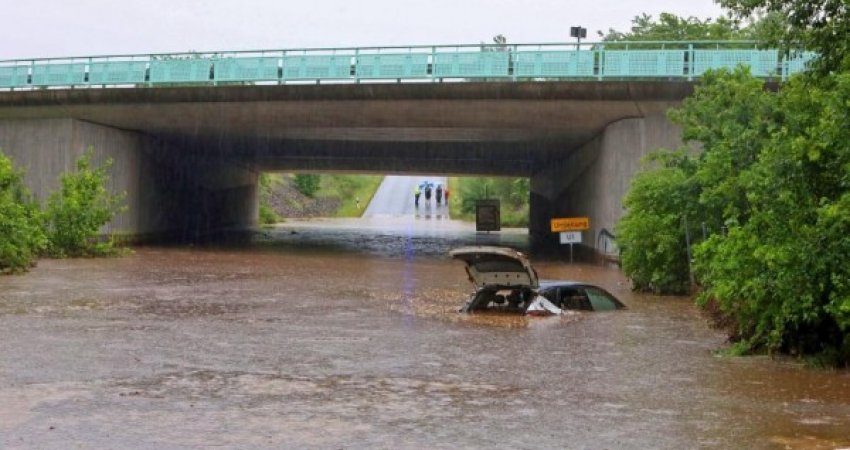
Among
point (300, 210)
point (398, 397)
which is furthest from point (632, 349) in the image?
point (300, 210)

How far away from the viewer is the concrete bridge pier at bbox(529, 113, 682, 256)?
1258 inches

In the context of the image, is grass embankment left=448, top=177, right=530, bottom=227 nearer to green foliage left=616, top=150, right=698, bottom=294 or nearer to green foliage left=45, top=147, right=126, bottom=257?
green foliage left=45, top=147, right=126, bottom=257

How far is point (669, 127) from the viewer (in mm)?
31922

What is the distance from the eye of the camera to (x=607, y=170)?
33.8 m

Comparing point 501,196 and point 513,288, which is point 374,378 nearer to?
point 513,288

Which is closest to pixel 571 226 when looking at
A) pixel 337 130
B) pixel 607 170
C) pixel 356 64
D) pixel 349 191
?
pixel 607 170

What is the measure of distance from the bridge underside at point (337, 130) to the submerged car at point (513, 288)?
14315 mm

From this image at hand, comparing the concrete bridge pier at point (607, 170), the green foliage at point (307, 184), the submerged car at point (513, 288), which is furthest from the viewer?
the green foliage at point (307, 184)

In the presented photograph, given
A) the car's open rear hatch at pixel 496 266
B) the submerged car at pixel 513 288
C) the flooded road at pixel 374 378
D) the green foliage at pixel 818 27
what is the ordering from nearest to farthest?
the flooded road at pixel 374 378, the green foliage at pixel 818 27, the car's open rear hatch at pixel 496 266, the submerged car at pixel 513 288

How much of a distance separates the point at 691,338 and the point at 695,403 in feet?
19.1

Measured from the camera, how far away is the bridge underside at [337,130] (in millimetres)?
32125

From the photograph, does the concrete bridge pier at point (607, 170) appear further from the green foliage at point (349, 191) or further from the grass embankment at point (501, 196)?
the green foliage at point (349, 191)

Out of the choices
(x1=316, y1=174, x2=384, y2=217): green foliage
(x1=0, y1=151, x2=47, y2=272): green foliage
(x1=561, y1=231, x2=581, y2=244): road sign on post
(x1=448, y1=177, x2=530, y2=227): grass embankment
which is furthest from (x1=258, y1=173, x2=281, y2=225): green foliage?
(x1=0, y1=151, x2=47, y2=272): green foliage

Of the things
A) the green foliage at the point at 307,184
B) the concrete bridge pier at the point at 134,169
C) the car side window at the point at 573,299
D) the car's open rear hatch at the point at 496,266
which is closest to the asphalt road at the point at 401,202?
the green foliage at the point at 307,184
